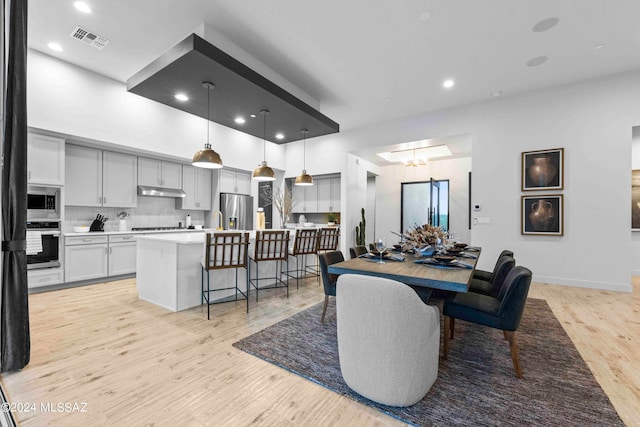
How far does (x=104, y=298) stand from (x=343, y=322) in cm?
376

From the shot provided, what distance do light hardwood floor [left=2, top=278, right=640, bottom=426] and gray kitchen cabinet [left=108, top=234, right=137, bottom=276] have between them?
1179mm

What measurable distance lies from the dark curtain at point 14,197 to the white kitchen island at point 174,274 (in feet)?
4.23

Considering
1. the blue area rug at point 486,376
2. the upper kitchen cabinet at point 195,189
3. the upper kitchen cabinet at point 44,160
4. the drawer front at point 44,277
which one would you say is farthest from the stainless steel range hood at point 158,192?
the blue area rug at point 486,376

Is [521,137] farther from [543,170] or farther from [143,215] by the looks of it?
[143,215]

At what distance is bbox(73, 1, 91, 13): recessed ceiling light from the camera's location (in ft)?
9.25

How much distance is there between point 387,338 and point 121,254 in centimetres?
500

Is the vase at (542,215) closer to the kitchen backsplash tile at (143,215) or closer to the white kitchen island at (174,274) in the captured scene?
the white kitchen island at (174,274)

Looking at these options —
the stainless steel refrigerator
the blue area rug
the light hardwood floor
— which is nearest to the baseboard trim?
the light hardwood floor

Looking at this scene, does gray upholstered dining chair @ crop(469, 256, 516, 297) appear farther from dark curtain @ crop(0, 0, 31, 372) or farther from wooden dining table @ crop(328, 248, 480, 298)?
dark curtain @ crop(0, 0, 31, 372)

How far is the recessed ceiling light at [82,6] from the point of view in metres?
2.82

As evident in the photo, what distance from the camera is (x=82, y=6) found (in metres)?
2.86

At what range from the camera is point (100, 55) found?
12.5 ft

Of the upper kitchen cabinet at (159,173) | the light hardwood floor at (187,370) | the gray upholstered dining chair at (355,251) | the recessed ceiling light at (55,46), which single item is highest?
the recessed ceiling light at (55,46)

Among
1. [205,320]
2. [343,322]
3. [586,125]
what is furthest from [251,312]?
[586,125]
